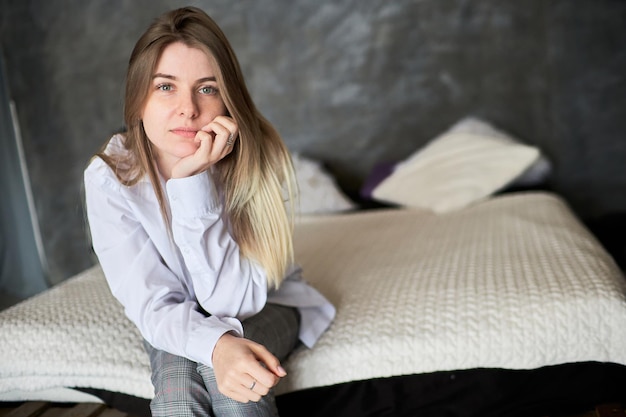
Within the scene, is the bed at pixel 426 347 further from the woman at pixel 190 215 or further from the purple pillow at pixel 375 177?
the purple pillow at pixel 375 177

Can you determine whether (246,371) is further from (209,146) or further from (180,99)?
(180,99)

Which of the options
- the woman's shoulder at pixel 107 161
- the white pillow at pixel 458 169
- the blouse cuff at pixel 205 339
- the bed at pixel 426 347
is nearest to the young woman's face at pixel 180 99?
the woman's shoulder at pixel 107 161

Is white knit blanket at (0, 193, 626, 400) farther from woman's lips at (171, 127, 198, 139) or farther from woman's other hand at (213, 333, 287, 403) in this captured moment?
woman's lips at (171, 127, 198, 139)

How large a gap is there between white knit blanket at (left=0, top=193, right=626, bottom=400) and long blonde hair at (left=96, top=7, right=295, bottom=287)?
0.26m

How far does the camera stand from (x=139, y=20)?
3178 millimetres

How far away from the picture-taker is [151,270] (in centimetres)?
122

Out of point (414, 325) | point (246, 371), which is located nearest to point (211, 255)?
point (246, 371)

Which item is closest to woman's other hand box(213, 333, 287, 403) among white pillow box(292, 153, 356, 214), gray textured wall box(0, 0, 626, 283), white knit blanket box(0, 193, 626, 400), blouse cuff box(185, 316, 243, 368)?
blouse cuff box(185, 316, 243, 368)

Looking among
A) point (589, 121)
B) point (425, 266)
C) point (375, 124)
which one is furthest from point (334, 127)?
point (425, 266)

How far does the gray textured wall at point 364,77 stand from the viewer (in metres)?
2.94

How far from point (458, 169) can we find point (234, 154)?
5.20 ft

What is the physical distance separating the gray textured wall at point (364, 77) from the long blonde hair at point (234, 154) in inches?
71.8

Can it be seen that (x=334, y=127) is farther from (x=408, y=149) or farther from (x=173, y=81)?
(x=173, y=81)

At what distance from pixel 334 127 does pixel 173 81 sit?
202cm
